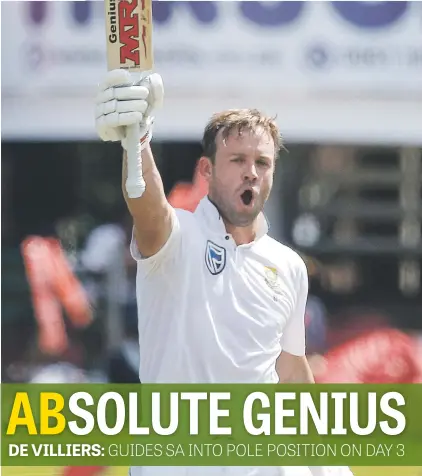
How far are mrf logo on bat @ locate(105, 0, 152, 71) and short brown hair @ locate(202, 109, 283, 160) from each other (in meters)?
0.47

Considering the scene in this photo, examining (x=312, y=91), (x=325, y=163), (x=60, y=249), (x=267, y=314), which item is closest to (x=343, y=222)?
(x=325, y=163)

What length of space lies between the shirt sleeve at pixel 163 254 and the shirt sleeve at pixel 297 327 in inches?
13.3

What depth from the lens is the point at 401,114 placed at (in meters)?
3.16

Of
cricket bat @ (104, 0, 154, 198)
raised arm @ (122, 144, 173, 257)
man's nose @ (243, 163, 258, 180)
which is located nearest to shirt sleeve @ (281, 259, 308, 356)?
man's nose @ (243, 163, 258, 180)

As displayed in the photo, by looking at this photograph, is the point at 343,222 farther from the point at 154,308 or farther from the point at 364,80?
the point at 154,308

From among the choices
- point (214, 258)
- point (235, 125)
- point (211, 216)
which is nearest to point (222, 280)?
point (214, 258)

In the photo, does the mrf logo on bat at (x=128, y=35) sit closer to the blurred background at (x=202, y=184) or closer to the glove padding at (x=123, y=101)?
the glove padding at (x=123, y=101)

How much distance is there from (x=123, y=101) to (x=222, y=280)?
21.1 inches

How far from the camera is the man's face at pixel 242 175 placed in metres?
2.25

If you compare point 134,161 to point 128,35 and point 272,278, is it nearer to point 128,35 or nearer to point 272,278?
point 128,35

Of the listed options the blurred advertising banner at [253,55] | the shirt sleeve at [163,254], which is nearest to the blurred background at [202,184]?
the blurred advertising banner at [253,55]

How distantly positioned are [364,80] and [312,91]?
6.5 inches

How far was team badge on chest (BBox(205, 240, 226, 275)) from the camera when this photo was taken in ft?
7.14

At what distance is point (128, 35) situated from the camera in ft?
6.09
